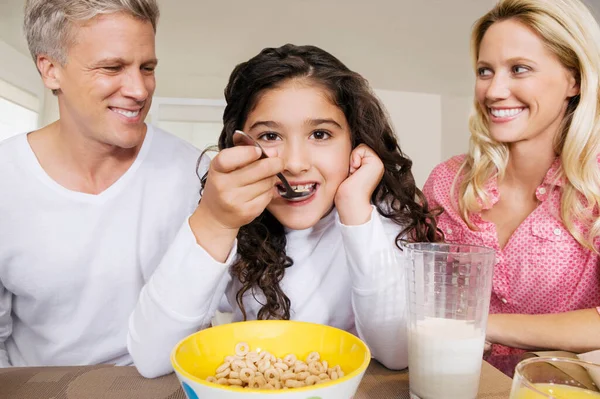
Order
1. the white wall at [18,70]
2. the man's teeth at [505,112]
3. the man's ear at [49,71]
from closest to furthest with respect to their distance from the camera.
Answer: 1. the man's ear at [49,71]
2. the man's teeth at [505,112]
3. the white wall at [18,70]

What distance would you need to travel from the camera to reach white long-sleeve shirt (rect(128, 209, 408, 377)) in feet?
2.45

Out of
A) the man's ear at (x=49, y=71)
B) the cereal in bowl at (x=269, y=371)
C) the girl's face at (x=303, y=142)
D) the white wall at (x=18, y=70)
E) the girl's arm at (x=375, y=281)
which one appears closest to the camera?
the cereal in bowl at (x=269, y=371)

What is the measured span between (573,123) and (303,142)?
0.85 m

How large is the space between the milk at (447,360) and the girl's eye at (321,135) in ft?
1.67

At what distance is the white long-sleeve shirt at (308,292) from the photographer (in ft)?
2.45

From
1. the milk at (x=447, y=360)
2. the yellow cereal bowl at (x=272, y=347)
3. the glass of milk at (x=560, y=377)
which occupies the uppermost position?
the glass of milk at (x=560, y=377)

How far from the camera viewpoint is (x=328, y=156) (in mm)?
1025

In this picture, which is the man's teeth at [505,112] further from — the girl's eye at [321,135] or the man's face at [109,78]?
the man's face at [109,78]

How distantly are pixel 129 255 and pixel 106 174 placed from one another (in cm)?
23

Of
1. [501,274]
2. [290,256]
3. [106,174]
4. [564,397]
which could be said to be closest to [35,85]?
[106,174]

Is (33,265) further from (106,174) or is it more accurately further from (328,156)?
(328,156)

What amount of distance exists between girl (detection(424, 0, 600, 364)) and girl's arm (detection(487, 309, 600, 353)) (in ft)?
0.47

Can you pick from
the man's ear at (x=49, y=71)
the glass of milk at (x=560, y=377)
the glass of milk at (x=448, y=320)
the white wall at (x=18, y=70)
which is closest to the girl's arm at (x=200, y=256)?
the glass of milk at (x=448, y=320)

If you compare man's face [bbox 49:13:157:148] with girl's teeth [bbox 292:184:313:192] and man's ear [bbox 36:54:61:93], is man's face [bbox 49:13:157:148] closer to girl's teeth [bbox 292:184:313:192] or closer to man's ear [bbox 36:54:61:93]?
man's ear [bbox 36:54:61:93]
